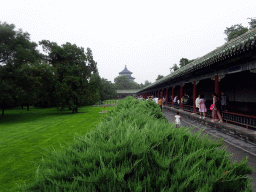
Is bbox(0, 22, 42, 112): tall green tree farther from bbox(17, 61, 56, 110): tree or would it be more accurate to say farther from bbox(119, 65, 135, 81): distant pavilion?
bbox(119, 65, 135, 81): distant pavilion

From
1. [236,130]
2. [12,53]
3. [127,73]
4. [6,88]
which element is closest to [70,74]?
[12,53]

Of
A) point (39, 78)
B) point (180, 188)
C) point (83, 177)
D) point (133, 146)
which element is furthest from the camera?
point (39, 78)

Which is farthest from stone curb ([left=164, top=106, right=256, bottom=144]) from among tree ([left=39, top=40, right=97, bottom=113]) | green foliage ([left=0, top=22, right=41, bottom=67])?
green foliage ([left=0, top=22, right=41, bottom=67])

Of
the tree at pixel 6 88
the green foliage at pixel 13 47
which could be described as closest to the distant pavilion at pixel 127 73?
the green foliage at pixel 13 47

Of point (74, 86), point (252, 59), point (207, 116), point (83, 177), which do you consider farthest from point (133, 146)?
point (74, 86)

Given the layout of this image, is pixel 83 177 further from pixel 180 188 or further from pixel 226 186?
pixel 226 186

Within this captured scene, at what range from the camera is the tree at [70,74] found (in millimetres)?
21500

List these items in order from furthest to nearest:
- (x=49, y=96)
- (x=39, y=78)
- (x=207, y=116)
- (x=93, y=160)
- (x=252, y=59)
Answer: (x=49, y=96) < (x=39, y=78) < (x=207, y=116) < (x=252, y=59) < (x=93, y=160)

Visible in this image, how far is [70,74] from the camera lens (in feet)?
73.7

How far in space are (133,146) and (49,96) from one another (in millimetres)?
23525

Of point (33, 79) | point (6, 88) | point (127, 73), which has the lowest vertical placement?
point (6, 88)

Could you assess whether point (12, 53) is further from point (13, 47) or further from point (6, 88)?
point (6, 88)

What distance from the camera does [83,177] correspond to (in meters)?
1.25

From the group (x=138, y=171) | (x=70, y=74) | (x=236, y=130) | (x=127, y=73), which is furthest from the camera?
(x=127, y=73)
